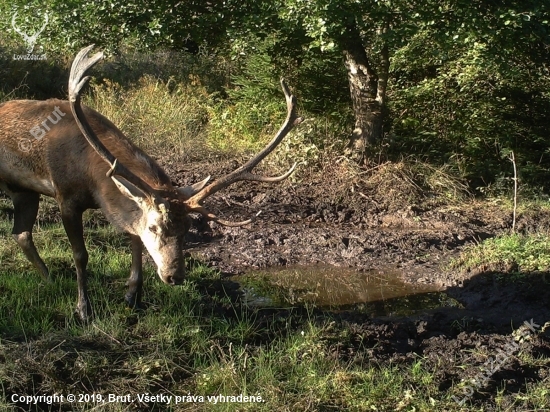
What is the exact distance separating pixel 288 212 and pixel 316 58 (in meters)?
3.64

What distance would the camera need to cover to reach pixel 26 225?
6852 millimetres

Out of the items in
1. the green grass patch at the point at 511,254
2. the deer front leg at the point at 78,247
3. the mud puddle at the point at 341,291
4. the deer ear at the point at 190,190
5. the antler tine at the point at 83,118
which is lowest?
the mud puddle at the point at 341,291

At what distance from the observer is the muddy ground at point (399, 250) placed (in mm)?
5684

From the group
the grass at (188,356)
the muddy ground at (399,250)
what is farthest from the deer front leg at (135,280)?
the muddy ground at (399,250)

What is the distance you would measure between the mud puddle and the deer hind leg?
1.99 meters

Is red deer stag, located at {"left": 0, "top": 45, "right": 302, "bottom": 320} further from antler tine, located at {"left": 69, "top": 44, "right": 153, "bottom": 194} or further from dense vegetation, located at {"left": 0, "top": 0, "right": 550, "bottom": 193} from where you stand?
dense vegetation, located at {"left": 0, "top": 0, "right": 550, "bottom": 193}

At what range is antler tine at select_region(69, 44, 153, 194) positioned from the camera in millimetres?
5395

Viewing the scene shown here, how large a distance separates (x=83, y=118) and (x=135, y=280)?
149 cm

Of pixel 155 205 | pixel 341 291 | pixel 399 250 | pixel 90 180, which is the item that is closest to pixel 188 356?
pixel 155 205

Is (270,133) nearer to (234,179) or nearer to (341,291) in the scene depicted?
(341,291)

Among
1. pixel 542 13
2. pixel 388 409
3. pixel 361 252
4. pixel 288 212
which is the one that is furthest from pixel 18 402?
pixel 542 13

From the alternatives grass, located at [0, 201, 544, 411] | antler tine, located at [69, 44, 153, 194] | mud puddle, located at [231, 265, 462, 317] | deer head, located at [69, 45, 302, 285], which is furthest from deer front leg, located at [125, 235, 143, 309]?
mud puddle, located at [231, 265, 462, 317]

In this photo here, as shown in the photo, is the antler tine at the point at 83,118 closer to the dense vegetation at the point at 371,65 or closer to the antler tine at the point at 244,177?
the antler tine at the point at 244,177

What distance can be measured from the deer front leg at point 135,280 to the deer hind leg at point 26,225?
0.89 meters
